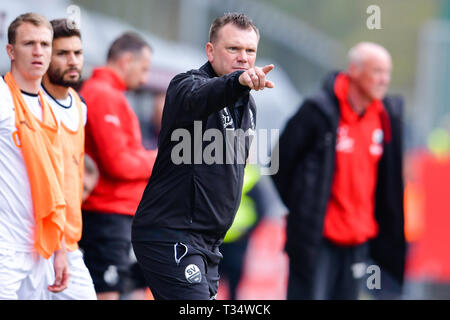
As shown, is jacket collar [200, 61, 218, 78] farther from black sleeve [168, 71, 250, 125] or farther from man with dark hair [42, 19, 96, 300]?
man with dark hair [42, 19, 96, 300]

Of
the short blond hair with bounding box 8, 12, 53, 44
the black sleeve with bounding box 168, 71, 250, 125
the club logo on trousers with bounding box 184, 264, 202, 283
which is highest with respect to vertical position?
the short blond hair with bounding box 8, 12, 53, 44

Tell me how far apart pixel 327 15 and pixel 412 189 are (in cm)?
2552

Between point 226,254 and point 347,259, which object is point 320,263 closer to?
point 347,259

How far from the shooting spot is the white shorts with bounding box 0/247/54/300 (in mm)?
4910

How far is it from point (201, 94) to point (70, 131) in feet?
4.44

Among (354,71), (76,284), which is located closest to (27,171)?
(76,284)

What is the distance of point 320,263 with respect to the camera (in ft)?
23.1

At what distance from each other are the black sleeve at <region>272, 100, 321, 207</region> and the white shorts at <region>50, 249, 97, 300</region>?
2.20 metres

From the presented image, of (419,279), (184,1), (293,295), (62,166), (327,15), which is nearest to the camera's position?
(62,166)

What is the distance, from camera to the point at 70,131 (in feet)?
17.9

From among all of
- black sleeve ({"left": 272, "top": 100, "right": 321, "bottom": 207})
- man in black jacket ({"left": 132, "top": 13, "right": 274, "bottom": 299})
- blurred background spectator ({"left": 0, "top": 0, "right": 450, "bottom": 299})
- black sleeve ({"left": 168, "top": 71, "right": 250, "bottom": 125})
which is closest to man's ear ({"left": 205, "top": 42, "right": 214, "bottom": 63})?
man in black jacket ({"left": 132, "top": 13, "right": 274, "bottom": 299})
